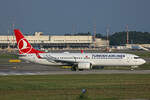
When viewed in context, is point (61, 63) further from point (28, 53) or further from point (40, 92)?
point (40, 92)

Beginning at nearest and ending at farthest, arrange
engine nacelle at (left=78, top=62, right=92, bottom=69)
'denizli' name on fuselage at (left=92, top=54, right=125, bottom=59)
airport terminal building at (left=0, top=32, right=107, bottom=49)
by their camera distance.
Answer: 1. engine nacelle at (left=78, top=62, right=92, bottom=69)
2. 'denizli' name on fuselage at (left=92, top=54, right=125, bottom=59)
3. airport terminal building at (left=0, top=32, right=107, bottom=49)

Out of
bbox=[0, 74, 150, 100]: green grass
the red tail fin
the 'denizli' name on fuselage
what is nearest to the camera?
bbox=[0, 74, 150, 100]: green grass

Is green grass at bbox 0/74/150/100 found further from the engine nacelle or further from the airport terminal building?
the airport terminal building

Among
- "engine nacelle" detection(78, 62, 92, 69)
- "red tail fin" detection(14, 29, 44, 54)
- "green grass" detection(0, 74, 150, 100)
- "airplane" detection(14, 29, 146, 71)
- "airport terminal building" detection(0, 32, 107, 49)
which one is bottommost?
"green grass" detection(0, 74, 150, 100)

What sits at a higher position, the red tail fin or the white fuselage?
the red tail fin

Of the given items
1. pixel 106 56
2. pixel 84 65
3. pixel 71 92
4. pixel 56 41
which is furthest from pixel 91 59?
pixel 56 41

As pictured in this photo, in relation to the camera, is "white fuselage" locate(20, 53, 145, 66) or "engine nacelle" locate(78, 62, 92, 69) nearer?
"engine nacelle" locate(78, 62, 92, 69)

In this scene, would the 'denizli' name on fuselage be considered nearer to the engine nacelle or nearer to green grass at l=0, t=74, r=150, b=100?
the engine nacelle

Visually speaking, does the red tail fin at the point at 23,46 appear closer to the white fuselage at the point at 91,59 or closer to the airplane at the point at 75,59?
the airplane at the point at 75,59

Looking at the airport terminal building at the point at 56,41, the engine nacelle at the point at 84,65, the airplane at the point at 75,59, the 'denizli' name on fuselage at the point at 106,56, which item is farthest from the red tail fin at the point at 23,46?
the airport terminal building at the point at 56,41

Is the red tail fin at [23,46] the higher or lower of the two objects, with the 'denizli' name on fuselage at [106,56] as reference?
higher

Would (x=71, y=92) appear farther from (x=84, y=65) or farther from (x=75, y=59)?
(x=75, y=59)

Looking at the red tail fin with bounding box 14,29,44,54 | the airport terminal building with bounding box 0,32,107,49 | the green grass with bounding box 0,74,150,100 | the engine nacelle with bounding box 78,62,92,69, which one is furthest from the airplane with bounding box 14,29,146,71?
the airport terminal building with bounding box 0,32,107,49

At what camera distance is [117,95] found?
29.1m
